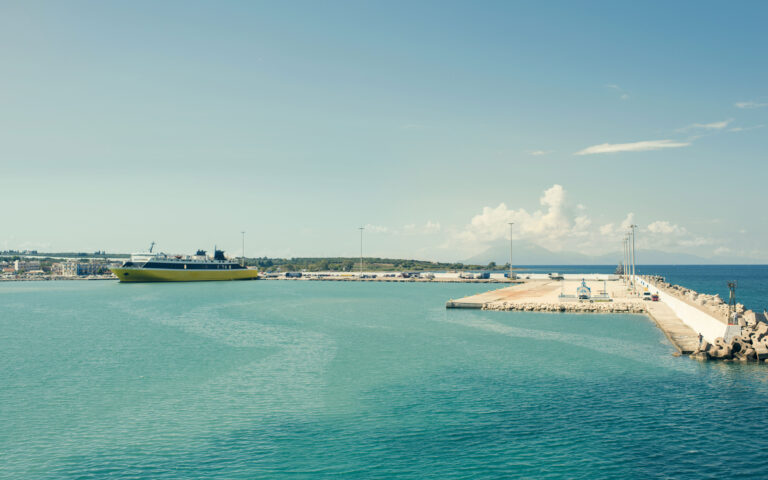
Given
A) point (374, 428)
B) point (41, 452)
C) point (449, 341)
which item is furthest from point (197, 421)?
point (449, 341)

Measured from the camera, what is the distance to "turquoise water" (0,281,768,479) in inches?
837

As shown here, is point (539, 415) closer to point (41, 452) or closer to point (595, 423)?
point (595, 423)

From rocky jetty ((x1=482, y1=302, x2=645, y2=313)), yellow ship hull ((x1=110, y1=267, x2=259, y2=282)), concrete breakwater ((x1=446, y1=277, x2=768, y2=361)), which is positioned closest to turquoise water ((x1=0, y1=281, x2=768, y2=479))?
concrete breakwater ((x1=446, y1=277, x2=768, y2=361))

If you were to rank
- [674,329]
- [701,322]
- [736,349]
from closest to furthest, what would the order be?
[736,349], [701,322], [674,329]

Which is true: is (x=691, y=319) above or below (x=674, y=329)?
above

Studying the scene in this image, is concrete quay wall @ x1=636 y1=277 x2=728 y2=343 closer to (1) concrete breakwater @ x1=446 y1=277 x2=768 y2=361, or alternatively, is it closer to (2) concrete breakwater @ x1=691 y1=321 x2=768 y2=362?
(1) concrete breakwater @ x1=446 y1=277 x2=768 y2=361

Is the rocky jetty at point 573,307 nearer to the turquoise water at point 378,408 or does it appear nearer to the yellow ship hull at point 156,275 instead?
the turquoise water at point 378,408

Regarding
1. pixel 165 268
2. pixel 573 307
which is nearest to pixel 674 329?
pixel 573 307

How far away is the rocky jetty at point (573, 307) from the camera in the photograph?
74.9 m

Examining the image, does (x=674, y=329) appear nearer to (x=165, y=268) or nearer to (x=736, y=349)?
(x=736, y=349)

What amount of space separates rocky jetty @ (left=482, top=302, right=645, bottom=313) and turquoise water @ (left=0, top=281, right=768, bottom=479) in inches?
777

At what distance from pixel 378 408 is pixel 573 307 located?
5674 centimetres

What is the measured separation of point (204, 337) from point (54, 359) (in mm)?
15046

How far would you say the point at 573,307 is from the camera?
77.8 meters
